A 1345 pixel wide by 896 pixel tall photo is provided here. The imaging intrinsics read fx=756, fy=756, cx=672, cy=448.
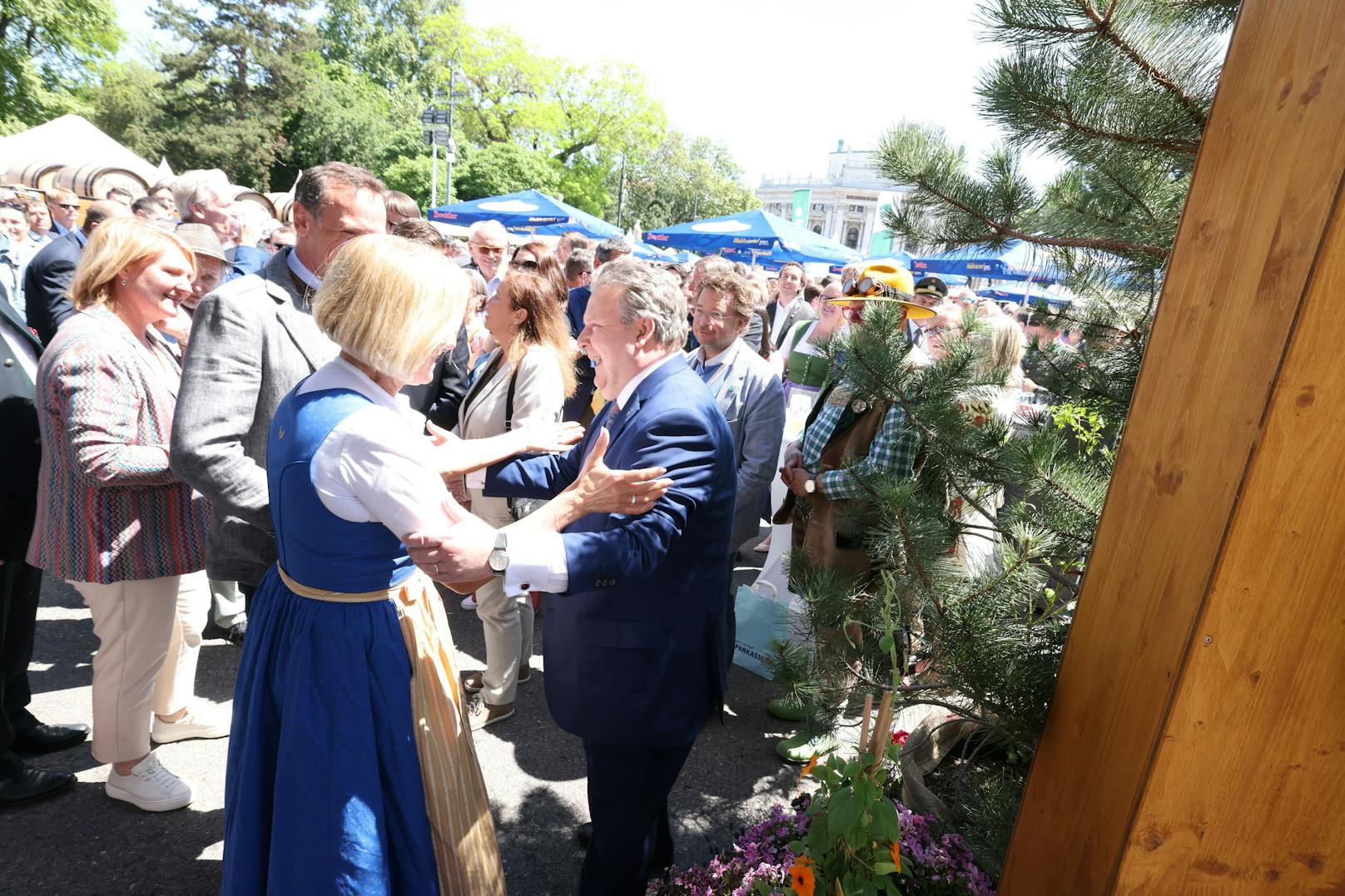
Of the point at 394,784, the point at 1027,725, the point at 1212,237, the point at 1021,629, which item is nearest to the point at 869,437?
the point at 1021,629

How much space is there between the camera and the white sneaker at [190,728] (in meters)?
3.05

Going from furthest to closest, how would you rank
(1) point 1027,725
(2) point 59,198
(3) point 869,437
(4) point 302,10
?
(4) point 302,10
(2) point 59,198
(3) point 869,437
(1) point 1027,725

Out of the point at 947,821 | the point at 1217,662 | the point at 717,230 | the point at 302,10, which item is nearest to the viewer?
the point at 1217,662

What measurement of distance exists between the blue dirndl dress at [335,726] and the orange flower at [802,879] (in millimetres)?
778

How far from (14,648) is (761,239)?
490 inches

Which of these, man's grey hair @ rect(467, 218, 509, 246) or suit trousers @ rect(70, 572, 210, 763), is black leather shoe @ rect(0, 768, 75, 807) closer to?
suit trousers @ rect(70, 572, 210, 763)

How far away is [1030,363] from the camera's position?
2.07 meters

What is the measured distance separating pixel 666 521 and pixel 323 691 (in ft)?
2.88

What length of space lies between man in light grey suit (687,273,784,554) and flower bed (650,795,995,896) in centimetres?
142

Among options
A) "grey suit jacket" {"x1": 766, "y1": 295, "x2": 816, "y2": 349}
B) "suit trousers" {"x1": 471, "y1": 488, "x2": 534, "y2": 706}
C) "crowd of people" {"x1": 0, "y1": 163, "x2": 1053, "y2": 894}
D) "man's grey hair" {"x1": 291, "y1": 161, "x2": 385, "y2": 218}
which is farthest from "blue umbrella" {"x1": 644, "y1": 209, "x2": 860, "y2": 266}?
"man's grey hair" {"x1": 291, "y1": 161, "x2": 385, "y2": 218}

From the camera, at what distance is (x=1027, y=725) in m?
1.56

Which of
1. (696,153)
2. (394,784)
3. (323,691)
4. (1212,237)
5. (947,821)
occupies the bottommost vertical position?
(947,821)

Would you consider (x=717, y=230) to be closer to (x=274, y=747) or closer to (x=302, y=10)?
(x=274, y=747)

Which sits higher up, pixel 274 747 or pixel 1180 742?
pixel 1180 742
